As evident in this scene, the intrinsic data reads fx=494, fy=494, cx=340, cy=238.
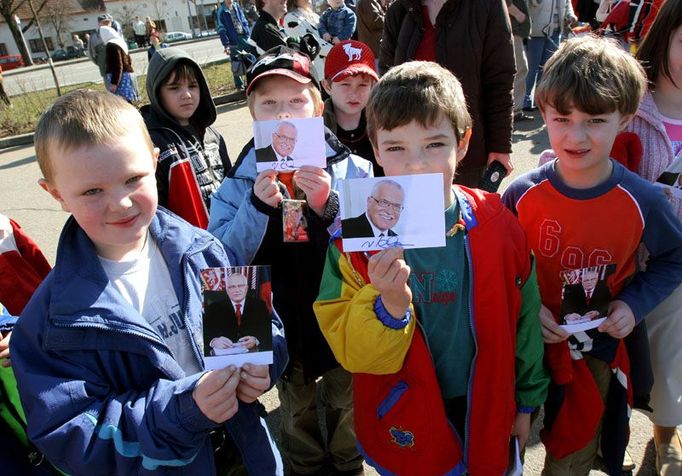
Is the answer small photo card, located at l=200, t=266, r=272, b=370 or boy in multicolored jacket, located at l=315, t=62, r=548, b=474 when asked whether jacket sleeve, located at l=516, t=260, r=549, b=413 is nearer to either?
boy in multicolored jacket, located at l=315, t=62, r=548, b=474

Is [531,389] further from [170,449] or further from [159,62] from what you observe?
[159,62]

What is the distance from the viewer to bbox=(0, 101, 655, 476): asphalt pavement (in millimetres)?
2365

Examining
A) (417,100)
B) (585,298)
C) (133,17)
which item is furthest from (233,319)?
(133,17)

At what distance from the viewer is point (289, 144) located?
5.81 ft

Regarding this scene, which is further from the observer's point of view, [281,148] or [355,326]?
[281,148]

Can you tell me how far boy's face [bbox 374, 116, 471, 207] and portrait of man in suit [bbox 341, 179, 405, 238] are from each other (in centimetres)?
26

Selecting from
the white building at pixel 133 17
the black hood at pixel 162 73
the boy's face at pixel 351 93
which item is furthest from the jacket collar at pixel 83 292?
the white building at pixel 133 17

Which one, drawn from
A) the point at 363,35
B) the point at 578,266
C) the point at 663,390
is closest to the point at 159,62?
the point at 578,266

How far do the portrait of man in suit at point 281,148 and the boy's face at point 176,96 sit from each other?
1.08 m

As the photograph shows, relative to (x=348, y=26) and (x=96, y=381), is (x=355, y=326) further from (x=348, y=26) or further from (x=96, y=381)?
(x=348, y=26)

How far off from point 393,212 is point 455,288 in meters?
0.41

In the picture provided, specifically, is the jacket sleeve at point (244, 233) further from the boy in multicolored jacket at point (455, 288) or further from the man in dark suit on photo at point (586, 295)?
the man in dark suit on photo at point (586, 295)

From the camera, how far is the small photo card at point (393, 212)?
129 cm

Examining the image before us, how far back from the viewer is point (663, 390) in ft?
6.77
